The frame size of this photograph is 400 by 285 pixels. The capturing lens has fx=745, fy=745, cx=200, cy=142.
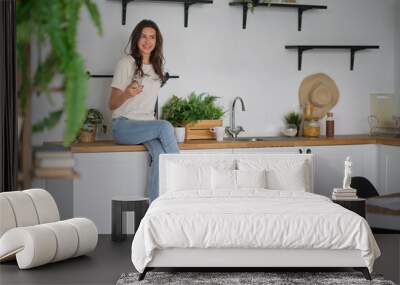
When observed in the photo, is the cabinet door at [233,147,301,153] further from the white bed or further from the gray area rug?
the gray area rug

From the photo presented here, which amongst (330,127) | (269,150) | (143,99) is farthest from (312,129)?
(143,99)

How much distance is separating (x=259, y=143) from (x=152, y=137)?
36.0 inches

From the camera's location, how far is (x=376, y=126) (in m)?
6.91

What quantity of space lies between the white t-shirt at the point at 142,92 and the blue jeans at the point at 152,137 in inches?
4.5

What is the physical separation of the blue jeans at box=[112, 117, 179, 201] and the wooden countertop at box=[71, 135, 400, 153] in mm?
74

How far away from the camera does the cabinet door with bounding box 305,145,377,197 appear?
6.31 meters

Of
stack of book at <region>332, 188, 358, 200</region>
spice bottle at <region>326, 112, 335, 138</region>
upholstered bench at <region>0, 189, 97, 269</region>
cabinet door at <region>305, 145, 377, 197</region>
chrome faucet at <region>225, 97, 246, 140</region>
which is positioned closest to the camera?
upholstered bench at <region>0, 189, 97, 269</region>

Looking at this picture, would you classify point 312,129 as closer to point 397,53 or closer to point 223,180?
point 397,53

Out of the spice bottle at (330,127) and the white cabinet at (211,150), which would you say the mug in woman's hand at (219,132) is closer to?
the white cabinet at (211,150)

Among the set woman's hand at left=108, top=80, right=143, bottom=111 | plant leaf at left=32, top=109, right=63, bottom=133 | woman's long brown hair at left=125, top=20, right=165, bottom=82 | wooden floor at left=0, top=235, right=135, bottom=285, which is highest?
woman's long brown hair at left=125, top=20, right=165, bottom=82

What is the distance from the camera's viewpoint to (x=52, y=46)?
72 cm

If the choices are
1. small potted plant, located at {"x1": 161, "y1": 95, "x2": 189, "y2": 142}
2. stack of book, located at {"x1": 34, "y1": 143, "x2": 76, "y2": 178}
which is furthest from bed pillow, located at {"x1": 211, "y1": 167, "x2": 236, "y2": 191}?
stack of book, located at {"x1": 34, "y1": 143, "x2": 76, "y2": 178}

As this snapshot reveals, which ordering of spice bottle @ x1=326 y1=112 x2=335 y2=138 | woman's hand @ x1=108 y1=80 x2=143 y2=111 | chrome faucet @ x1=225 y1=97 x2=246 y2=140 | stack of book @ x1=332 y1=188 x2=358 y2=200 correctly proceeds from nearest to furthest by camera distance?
1. stack of book @ x1=332 y1=188 x2=358 y2=200
2. woman's hand @ x1=108 y1=80 x2=143 y2=111
3. chrome faucet @ x1=225 y1=97 x2=246 y2=140
4. spice bottle @ x1=326 y1=112 x2=335 y2=138

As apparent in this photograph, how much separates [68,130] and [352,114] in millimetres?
6394
